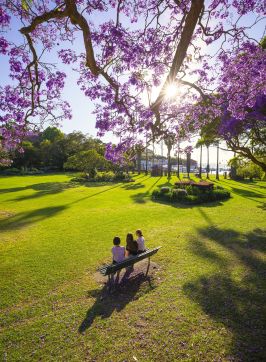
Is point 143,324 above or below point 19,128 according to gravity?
below

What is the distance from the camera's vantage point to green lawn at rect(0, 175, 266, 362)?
5.78 meters

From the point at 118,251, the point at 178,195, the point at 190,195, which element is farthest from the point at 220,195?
the point at 118,251

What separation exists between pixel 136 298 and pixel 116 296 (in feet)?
2.00

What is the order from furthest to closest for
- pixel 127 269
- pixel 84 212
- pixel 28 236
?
pixel 84 212, pixel 28 236, pixel 127 269

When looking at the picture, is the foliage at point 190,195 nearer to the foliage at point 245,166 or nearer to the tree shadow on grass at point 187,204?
the tree shadow on grass at point 187,204

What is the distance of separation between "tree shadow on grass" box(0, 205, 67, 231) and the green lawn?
0.51 metres

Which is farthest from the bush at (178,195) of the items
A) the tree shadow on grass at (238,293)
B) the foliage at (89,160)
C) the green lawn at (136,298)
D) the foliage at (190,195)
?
the foliage at (89,160)

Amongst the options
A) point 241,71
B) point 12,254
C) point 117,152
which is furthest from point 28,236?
point 241,71

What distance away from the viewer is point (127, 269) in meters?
9.91

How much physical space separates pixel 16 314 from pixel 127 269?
13.1 feet

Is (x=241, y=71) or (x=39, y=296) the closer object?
(x=241, y=71)

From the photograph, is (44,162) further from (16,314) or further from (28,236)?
(16,314)

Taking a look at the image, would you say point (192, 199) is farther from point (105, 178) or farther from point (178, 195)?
point (105, 178)

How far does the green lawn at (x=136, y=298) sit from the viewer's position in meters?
5.78
